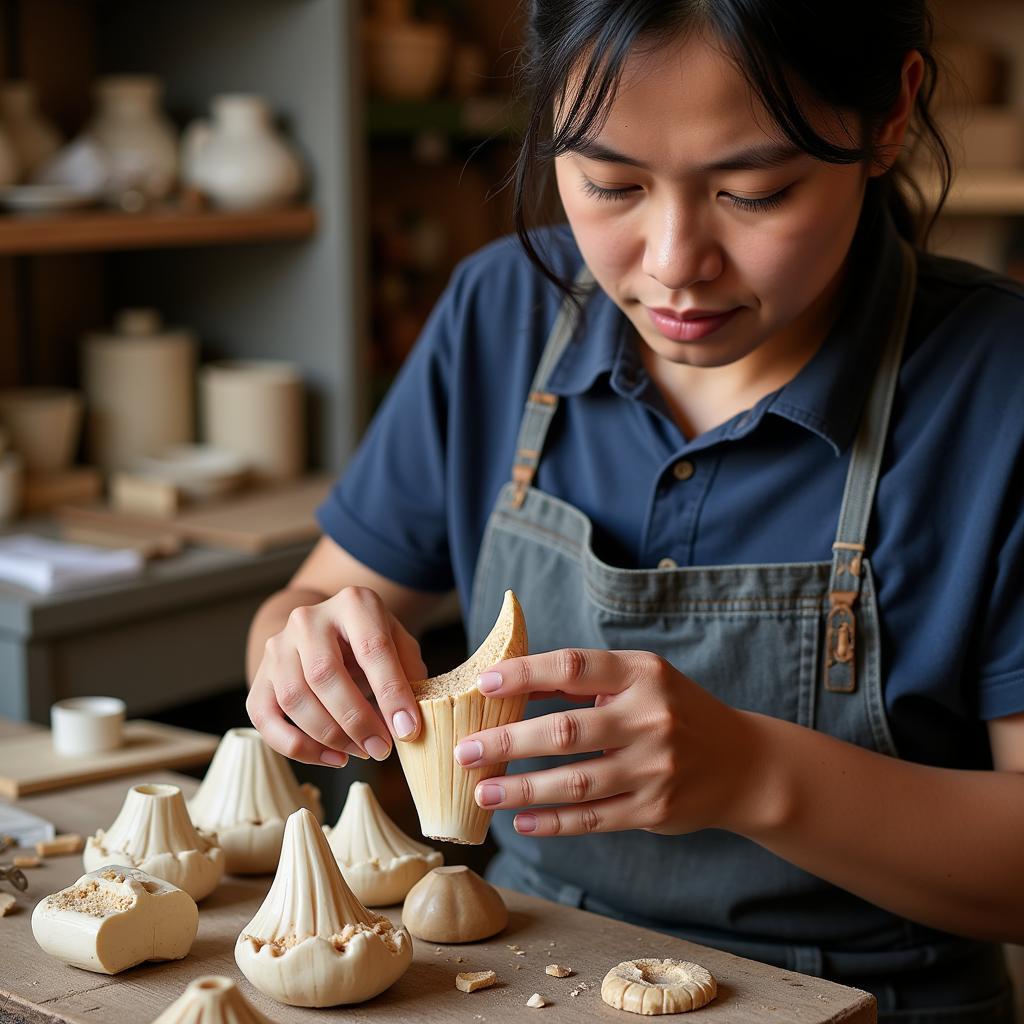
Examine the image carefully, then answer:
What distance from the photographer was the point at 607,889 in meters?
1.23

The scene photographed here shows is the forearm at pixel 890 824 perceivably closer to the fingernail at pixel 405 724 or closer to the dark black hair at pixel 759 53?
the fingernail at pixel 405 724

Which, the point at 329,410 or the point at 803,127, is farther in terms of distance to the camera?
the point at 329,410

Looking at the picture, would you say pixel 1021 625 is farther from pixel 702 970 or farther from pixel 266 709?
pixel 266 709

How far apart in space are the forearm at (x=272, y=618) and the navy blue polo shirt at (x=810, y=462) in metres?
0.08

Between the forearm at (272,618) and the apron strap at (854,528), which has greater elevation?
the apron strap at (854,528)

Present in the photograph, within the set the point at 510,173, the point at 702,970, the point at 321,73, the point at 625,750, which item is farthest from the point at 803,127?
the point at 321,73

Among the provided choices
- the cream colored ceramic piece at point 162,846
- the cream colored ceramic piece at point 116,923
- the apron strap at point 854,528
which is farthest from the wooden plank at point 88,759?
the apron strap at point 854,528

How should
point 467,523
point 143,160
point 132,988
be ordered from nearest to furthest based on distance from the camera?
point 132,988
point 467,523
point 143,160

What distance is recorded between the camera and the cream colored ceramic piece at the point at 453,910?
0.97 meters

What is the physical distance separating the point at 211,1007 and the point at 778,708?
1.84 ft

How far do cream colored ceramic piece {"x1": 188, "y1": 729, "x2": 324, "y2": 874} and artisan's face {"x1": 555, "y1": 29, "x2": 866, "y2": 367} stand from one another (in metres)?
0.44

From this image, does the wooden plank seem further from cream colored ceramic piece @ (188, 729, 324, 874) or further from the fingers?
the fingers

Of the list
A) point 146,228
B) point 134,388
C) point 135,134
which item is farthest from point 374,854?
point 135,134

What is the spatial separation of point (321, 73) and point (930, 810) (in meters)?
1.78
